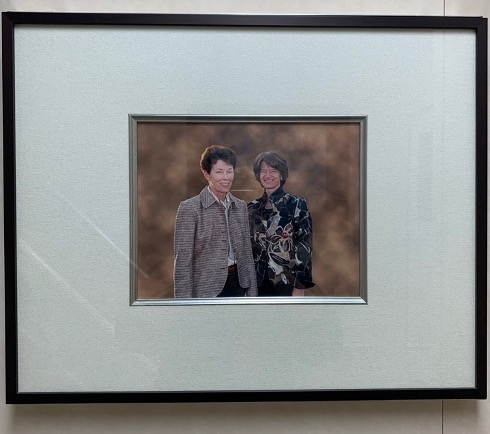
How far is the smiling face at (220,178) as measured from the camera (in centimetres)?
66

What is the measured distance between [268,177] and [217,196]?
0.22ft

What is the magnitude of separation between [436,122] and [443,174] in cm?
7

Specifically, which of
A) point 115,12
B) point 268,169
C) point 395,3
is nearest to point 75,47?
point 115,12

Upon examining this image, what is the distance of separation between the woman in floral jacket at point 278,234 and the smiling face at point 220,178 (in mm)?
32

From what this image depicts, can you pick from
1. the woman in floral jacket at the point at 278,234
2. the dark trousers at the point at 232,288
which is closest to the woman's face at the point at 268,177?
the woman in floral jacket at the point at 278,234

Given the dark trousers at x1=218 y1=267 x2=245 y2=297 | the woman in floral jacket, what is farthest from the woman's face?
the dark trousers at x1=218 y1=267 x2=245 y2=297

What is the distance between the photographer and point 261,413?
2.30ft

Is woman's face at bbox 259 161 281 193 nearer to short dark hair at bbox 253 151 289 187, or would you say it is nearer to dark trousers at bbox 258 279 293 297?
short dark hair at bbox 253 151 289 187

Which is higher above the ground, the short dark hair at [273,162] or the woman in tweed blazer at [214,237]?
the short dark hair at [273,162]

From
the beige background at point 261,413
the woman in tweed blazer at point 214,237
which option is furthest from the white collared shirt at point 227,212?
the beige background at point 261,413

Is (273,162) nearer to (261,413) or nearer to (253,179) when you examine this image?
(253,179)

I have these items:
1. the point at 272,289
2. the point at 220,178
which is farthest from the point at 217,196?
the point at 272,289

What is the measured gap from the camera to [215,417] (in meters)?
0.70

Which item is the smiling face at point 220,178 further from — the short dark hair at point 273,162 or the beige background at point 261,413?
the beige background at point 261,413
